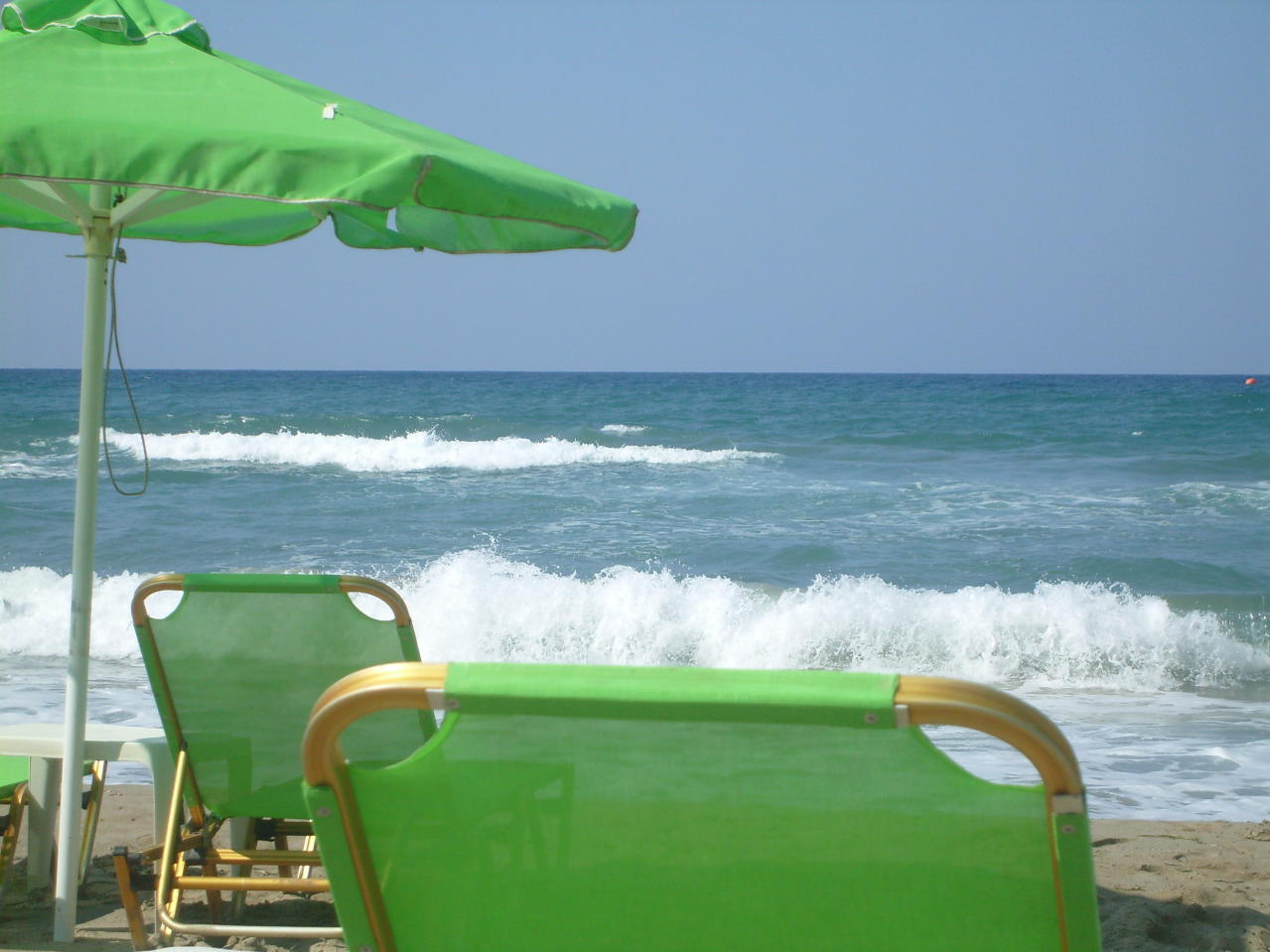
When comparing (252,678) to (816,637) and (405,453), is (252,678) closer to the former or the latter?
(816,637)

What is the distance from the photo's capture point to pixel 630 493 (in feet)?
53.5

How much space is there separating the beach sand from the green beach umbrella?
435mm

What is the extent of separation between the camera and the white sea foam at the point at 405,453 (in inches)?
798

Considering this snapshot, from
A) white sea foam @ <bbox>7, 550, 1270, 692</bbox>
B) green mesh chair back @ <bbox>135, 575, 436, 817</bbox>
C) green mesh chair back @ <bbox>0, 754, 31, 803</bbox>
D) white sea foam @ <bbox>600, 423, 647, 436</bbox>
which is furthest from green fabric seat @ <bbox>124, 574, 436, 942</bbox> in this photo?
white sea foam @ <bbox>600, 423, 647, 436</bbox>

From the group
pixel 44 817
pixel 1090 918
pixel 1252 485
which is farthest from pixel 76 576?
pixel 1252 485

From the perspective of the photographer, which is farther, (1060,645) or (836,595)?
(836,595)

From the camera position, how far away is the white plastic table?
316 cm

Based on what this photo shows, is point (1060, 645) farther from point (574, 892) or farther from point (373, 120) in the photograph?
point (574, 892)

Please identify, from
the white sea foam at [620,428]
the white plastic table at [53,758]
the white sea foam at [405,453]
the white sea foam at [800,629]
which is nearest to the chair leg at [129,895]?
the white plastic table at [53,758]

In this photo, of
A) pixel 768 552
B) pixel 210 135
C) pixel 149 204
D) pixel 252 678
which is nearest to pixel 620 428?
pixel 768 552

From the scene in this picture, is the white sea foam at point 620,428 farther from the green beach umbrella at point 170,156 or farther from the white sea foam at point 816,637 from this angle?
the green beach umbrella at point 170,156

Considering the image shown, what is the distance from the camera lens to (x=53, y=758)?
10.7ft

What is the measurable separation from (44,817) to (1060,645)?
6.53m

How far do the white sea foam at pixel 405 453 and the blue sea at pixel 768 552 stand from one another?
0.10m
